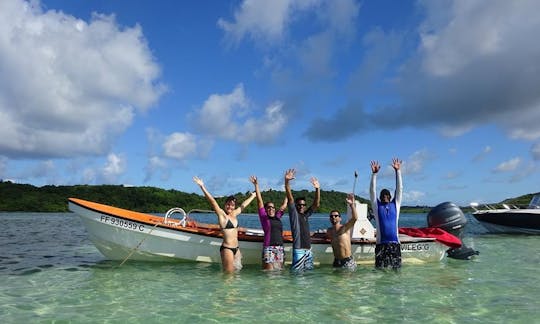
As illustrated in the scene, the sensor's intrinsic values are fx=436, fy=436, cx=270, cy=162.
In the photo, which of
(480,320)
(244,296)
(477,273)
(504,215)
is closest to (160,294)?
(244,296)

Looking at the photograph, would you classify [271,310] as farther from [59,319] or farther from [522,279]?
[522,279]

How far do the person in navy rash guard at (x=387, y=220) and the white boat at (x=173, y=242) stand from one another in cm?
164

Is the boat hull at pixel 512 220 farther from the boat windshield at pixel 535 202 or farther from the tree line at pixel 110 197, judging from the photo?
the tree line at pixel 110 197

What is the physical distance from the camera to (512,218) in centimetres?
Result: 2408

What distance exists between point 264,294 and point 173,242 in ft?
14.7

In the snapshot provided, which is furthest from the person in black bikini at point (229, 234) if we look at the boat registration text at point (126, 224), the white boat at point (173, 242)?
the boat registration text at point (126, 224)

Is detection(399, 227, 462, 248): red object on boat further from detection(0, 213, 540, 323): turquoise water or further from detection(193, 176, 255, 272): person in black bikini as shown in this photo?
detection(193, 176, 255, 272): person in black bikini

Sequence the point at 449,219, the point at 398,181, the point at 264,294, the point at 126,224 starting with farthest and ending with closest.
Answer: the point at 449,219 < the point at 126,224 < the point at 398,181 < the point at 264,294

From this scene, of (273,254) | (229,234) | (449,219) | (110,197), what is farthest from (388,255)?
(110,197)

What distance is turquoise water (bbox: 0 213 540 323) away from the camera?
6926 millimetres

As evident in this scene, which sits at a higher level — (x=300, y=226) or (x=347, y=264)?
(x=300, y=226)

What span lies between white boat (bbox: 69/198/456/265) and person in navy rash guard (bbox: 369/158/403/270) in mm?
1644

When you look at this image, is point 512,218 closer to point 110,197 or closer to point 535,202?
point 535,202

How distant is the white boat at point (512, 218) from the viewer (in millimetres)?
23547
